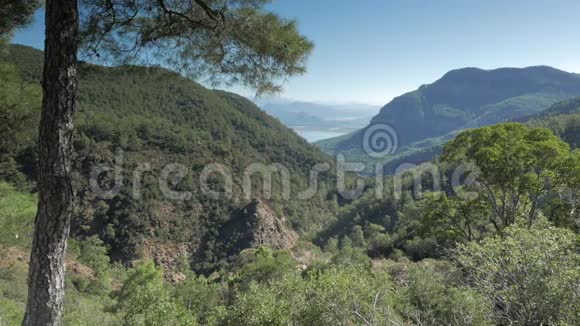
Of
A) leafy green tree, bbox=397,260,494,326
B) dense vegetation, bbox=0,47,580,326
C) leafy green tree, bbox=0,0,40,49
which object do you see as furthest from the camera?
leafy green tree, bbox=397,260,494,326

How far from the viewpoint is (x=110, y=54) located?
420 cm

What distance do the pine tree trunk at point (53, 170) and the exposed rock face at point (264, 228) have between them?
41664mm

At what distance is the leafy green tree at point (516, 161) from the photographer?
356 inches

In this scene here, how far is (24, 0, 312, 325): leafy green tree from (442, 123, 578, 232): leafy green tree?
7679 mm

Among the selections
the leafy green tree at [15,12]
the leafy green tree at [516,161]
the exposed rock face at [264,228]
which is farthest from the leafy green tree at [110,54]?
the exposed rock face at [264,228]

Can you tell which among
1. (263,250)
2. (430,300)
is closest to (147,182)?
(263,250)

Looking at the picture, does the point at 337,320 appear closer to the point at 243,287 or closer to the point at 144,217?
the point at 243,287

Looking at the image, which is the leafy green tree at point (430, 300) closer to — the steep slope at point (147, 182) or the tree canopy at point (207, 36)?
the tree canopy at point (207, 36)

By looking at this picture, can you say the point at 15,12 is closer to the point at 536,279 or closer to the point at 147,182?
the point at 536,279

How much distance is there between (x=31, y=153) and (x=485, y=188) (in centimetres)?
4358

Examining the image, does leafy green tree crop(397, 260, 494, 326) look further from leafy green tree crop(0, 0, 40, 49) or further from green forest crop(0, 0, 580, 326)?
leafy green tree crop(0, 0, 40, 49)

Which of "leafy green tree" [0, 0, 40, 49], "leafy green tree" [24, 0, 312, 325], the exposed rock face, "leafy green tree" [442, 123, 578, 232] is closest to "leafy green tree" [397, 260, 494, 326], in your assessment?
"leafy green tree" [442, 123, 578, 232]

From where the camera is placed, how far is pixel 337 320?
212 inches

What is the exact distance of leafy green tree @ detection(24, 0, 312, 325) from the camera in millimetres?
2945
